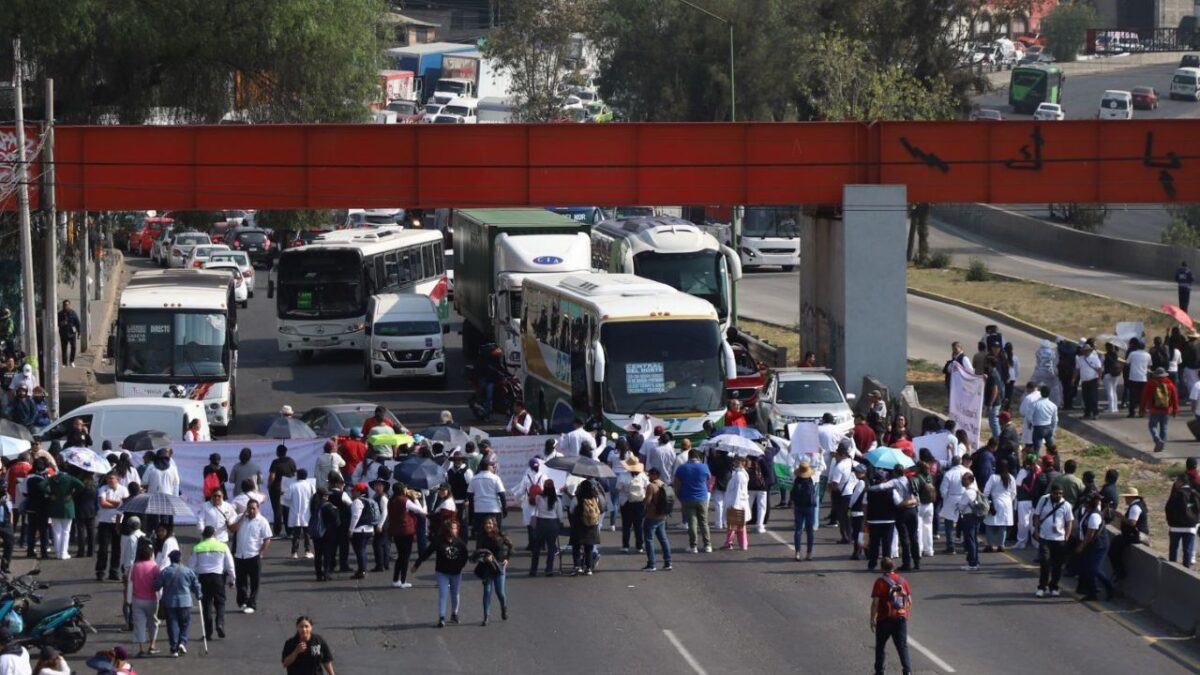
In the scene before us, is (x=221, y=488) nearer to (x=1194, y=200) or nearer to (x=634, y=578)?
(x=634, y=578)

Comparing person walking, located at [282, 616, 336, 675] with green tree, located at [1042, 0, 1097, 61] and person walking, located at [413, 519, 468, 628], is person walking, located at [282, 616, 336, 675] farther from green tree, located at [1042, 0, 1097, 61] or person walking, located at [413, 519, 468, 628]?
green tree, located at [1042, 0, 1097, 61]

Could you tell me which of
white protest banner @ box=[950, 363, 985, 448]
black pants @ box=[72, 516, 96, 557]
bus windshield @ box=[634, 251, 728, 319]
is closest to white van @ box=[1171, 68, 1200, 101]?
bus windshield @ box=[634, 251, 728, 319]

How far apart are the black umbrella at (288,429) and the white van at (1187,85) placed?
85.1 m

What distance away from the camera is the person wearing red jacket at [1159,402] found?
106 ft

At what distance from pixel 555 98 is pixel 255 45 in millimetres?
40348

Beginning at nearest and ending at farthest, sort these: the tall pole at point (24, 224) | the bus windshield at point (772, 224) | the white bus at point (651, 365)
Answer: the white bus at point (651, 365), the tall pole at point (24, 224), the bus windshield at point (772, 224)

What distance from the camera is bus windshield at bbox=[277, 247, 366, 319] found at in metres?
45.8

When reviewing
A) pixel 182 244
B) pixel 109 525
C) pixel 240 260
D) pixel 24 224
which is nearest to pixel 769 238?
pixel 240 260

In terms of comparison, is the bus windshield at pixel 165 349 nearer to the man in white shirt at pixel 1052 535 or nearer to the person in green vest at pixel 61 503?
the person in green vest at pixel 61 503

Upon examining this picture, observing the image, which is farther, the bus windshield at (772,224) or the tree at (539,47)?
the tree at (539,47)

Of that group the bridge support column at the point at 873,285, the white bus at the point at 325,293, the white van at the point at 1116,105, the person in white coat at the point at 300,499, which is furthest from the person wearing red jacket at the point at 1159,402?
the white van at the point at 1116,105

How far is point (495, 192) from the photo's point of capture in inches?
1501

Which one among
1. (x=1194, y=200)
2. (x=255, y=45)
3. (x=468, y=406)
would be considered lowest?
(x=468, y=406)

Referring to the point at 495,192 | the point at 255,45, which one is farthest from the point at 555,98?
the point at 495,192
